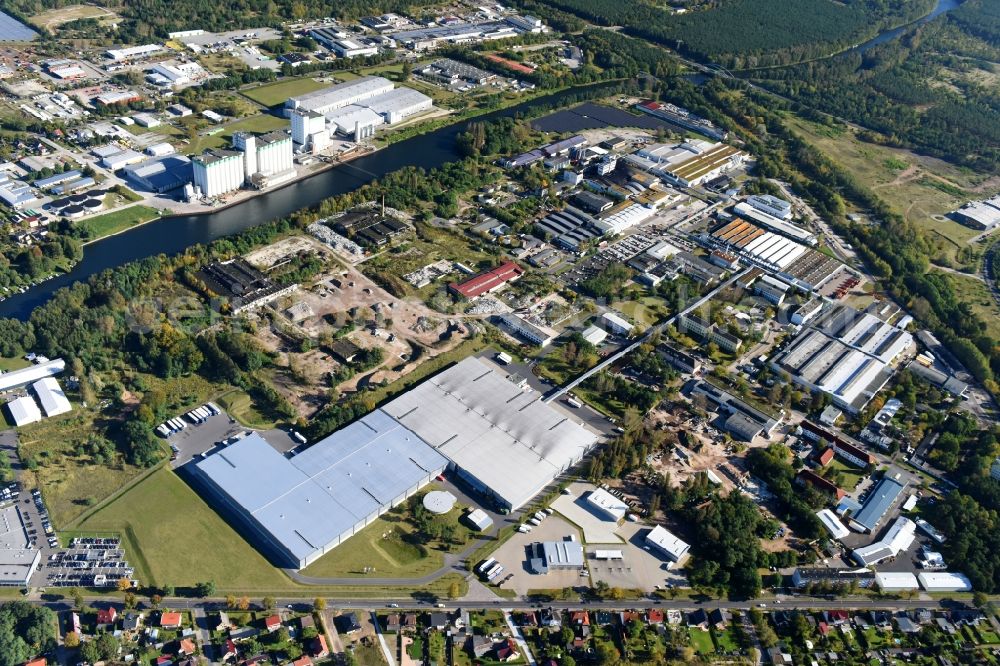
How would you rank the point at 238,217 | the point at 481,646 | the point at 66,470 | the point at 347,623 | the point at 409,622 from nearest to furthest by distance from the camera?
the point at 481,646, the point at 347,623, the point at 409,622, the point at 66,470, the point at 238,217

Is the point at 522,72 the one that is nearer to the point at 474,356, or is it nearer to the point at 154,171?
the point at 154,171

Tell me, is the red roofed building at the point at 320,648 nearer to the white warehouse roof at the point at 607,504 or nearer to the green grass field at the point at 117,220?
the white warehouse roof at the point at 607,504

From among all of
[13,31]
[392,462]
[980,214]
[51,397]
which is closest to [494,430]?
[392,462]

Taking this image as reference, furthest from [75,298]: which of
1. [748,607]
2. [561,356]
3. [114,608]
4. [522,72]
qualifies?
[522,72]

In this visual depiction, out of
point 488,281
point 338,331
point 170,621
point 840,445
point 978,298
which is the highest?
point 978,298

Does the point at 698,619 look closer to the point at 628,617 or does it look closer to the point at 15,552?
the point at 628,617

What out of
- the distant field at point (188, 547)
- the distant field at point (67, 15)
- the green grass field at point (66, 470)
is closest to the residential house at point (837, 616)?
the distant field at point (188, 547)

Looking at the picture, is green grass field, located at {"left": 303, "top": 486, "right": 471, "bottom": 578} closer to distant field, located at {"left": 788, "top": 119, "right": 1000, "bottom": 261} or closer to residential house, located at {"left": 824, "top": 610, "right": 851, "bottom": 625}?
residential house, located at {"left": 824, "top": 610, "right": 851, "bottom": 625}
